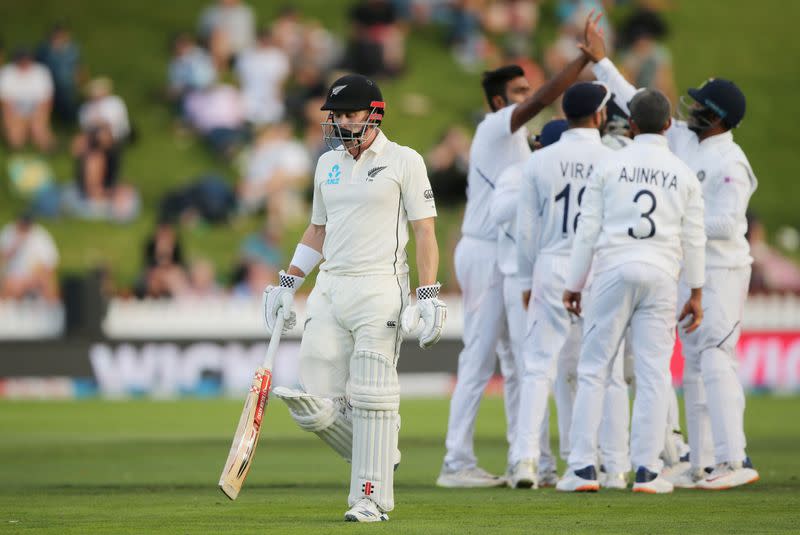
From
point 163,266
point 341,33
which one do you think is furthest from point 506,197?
point 341,33

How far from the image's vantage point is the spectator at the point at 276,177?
23.5m

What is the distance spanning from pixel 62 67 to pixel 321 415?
55.8 feet

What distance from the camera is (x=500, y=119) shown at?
426 inches

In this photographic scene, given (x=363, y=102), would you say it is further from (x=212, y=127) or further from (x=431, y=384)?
(x=212, y=127)

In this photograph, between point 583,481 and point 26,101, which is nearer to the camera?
point 583,481

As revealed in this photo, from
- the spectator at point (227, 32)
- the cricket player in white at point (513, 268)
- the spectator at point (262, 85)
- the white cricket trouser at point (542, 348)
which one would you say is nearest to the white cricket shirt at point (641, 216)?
the white cricket trouser at point (542, 348)

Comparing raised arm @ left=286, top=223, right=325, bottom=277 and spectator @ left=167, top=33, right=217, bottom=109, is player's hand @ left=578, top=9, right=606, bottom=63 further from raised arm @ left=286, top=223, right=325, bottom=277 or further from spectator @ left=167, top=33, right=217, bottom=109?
spectator @ left=167, top=33, right=217, bottom=109

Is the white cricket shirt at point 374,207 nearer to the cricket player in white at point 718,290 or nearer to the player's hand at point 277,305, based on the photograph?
the player's hand at point 277,305

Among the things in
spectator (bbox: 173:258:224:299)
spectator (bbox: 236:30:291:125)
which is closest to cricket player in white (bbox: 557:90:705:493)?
spectator (bbox: 173:258:224:299)

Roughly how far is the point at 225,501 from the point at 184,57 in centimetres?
1634

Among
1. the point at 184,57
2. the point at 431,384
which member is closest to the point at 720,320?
the point at 431,384

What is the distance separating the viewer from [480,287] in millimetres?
10906

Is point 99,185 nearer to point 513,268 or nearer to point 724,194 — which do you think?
point 513,268

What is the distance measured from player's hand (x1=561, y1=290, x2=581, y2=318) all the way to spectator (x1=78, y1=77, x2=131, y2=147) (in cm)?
1440
